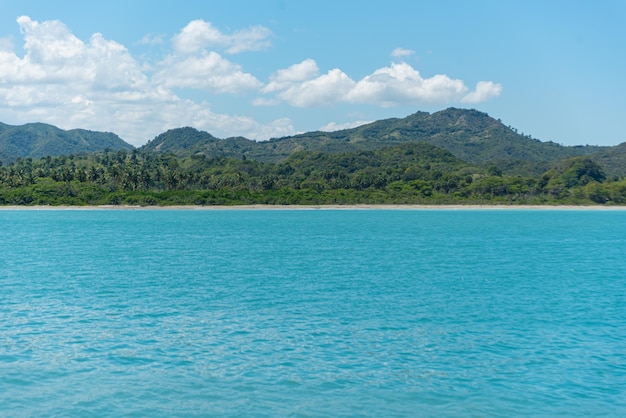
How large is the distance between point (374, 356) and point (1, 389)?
10.3m

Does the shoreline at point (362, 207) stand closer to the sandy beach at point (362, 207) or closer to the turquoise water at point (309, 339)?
the sandy beach at point (362, 207)

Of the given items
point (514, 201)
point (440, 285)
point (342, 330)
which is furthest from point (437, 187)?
point (342, 330)

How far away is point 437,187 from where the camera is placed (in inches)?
7721

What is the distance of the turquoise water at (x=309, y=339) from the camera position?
15703 mm

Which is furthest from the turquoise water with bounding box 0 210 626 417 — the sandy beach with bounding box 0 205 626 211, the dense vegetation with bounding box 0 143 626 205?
the dense vegetation with bounding box 0 143 626 205

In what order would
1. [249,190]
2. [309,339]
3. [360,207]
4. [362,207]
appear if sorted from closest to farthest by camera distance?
[309,339]
[360,207]
[362,207]
[249,190]

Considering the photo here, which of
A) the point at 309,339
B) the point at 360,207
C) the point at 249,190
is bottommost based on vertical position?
the point at 309,339

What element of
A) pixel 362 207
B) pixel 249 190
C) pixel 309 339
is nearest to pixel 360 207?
pixel 362 207

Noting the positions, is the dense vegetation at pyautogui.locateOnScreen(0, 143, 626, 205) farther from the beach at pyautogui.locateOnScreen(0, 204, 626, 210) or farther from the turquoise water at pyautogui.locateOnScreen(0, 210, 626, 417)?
the turquoise water at pyautogui.locateOnScreen(0, 210, 626, 417)

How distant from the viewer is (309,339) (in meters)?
21.5

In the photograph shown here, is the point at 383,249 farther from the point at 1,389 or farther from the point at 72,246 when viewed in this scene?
the point at 1,389

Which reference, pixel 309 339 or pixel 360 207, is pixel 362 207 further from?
pixel 309 339

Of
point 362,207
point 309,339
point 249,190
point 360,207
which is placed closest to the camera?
point 309,339

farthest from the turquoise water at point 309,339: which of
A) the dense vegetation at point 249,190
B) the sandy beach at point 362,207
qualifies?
the dense vegetation at point 249,190
